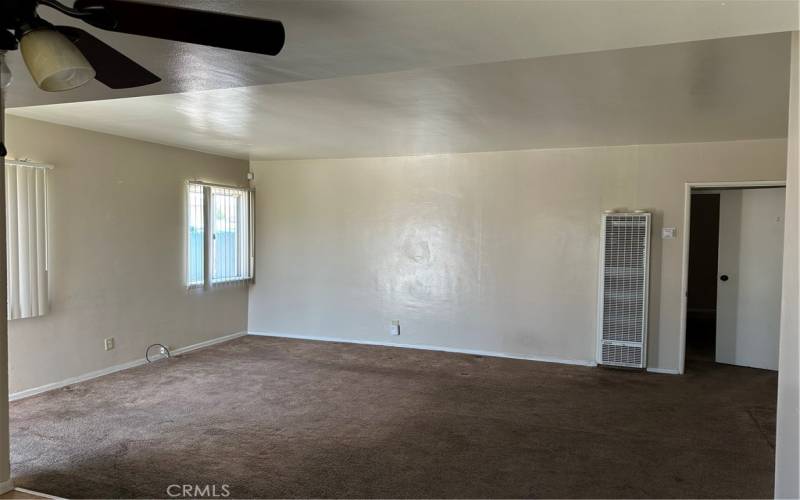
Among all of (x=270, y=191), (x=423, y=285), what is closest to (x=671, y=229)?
(x=423, y=285)

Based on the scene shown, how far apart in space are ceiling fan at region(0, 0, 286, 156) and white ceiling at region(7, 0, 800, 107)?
45cm

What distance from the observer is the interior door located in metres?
5.70

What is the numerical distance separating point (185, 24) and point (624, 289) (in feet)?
17.0

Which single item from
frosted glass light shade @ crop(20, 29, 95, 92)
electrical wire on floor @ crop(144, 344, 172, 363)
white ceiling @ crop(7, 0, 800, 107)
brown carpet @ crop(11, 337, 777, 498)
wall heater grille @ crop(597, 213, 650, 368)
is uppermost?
white ceiling @ crop(7, 0, 800, 107)

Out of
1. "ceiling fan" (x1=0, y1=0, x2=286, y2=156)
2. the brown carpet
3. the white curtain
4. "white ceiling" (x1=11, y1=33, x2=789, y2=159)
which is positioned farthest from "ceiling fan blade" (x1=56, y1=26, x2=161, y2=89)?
the white curtain

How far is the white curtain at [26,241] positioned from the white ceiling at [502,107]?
0.55 metres

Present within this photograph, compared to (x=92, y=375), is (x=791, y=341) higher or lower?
higher

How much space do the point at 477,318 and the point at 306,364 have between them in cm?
205

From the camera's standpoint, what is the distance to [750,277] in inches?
229

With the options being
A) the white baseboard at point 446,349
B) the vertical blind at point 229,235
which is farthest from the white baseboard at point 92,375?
the white baseboard at point 446,349

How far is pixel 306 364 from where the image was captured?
19.1 ft

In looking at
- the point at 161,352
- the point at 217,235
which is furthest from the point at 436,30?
the point at 217,235

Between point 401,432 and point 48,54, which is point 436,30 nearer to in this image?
point 48,54

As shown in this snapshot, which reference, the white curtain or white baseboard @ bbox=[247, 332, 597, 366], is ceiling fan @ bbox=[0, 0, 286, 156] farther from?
white baseboard @ bbox=[247, 332, 597, 366]
